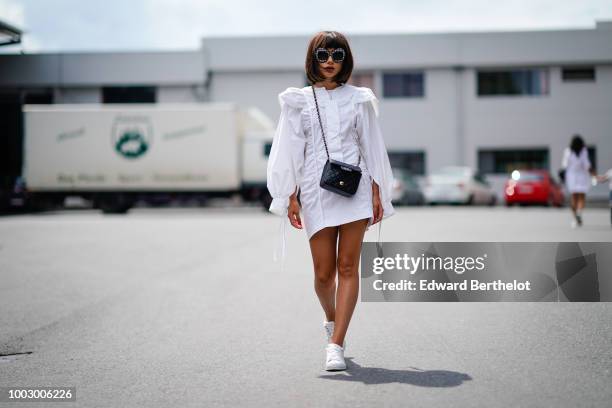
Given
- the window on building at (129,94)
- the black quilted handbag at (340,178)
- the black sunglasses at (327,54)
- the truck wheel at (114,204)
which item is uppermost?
the window on building at (129,94)

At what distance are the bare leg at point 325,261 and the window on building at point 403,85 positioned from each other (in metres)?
32.2

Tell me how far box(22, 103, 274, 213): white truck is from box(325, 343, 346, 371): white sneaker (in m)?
20.8

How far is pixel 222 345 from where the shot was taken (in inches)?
204

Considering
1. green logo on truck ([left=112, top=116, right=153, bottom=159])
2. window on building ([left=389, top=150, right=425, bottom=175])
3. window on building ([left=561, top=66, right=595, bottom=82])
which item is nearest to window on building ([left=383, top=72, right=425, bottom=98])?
window on building ([left=389, top=150, right=425, bottom=175])

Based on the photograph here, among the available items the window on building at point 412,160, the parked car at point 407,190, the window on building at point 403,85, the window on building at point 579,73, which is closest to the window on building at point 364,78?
the window on building at point 403,85

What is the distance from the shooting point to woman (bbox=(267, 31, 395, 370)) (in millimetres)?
4453

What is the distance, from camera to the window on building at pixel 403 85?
119 feet

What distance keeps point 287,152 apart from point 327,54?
589 millimetres

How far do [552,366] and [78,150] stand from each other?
76.0 feet

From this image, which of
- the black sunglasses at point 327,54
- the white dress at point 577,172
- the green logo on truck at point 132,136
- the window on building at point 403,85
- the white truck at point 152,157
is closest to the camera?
the black sunglasses at point 327,54

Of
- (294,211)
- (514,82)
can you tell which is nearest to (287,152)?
(294,211)

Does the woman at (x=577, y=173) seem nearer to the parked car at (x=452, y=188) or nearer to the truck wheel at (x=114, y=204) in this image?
the parked car at (x=452, y=188)

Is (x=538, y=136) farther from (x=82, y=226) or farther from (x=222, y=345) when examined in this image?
(x=222, y=345)

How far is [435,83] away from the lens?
3603 centimetres
